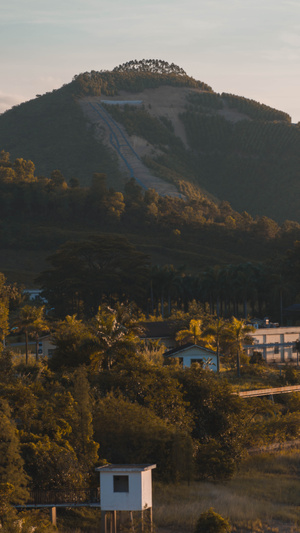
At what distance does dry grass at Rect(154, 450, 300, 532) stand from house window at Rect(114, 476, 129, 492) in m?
3.97

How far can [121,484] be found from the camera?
3409 centimetres

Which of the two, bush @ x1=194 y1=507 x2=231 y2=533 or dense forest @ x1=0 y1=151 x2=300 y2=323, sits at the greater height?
dense forest @ x1=0 y1=151 x2=300 y2=323

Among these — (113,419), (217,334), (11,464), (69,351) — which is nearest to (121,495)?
(11,464)

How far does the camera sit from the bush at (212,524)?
3391 cm

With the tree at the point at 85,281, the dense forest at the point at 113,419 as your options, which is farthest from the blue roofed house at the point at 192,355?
the tree at the point at 85,281

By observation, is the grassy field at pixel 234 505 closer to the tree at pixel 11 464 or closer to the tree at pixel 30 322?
the tree at pixel 11 464

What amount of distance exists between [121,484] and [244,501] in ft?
31.5

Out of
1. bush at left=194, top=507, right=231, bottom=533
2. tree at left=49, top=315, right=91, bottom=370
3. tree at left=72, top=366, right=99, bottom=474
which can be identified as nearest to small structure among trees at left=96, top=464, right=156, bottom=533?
bush at left=194, top=507, right=231, bottom=533

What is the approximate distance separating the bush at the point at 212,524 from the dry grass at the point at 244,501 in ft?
7.82

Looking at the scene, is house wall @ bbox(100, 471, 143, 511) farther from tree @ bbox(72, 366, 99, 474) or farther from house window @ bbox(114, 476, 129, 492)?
tree @ bbox(72, 366, 99, 474)

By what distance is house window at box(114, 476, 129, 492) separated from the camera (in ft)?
111

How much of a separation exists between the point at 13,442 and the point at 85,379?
10.9 metres

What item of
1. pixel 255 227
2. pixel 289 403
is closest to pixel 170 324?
pixel 289 403

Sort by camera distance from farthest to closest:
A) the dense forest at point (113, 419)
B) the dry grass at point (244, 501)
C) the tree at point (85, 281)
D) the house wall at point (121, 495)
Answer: the tree at point (85, 281) < the dry grass at point (244, 501) < the dense forest at point (113, 419) < the house wall at point (121, 495)
